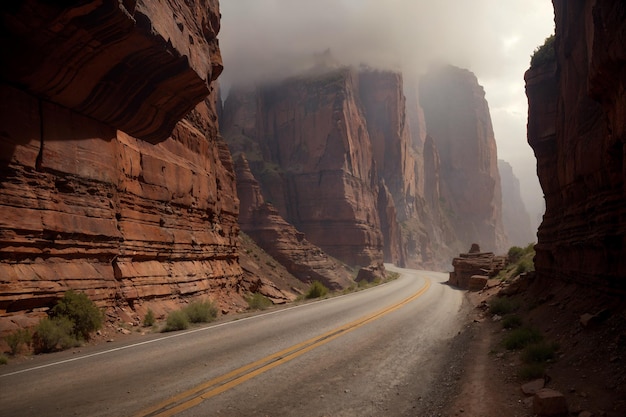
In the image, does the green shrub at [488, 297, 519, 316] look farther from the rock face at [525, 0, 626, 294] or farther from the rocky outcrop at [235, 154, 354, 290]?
the rocky outcrop at [235, 154, 354, 290]

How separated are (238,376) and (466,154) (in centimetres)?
16276

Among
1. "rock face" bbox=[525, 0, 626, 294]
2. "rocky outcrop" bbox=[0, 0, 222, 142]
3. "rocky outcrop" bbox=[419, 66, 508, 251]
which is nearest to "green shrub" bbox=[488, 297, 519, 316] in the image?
"rock face" bbox=[525, 0, 626, 294]

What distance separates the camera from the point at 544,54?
16.6 metres

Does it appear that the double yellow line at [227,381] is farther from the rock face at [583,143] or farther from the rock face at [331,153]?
the rock face at [331,153]

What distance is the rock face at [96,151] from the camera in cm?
1062

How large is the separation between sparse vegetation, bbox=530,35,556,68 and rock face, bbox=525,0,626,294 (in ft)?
0.68

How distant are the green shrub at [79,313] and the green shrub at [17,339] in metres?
1.25

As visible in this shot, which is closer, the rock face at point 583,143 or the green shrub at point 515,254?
the rock face at point 583,143

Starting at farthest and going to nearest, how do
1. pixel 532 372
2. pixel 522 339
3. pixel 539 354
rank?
pixel 522 339 → pixel 539 354 → pixel 532 372

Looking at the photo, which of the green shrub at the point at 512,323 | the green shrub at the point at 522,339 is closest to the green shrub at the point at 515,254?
the green shrub at the point at 512,323

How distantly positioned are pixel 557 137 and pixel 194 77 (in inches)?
526

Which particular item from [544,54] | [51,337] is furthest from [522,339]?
[544,54]

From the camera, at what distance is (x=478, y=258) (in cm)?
3934

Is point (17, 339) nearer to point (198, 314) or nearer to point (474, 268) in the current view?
point (198, 314)
